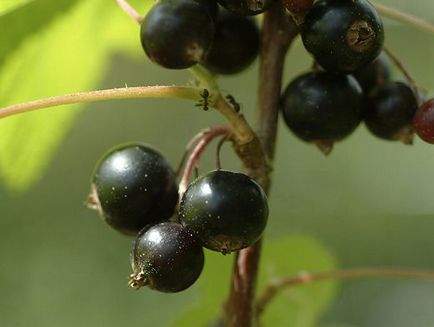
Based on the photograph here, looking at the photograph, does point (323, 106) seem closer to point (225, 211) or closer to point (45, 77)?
point (225, 211)

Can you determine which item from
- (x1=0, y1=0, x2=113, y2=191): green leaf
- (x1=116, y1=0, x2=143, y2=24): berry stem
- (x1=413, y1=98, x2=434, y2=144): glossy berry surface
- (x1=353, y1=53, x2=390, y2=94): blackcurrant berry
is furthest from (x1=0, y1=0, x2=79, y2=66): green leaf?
(x1=413, y1=98, x2=434, y2=144): glossy berry surface

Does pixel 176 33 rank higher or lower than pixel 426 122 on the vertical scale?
higher

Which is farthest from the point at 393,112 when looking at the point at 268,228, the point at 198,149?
the point at 268,228

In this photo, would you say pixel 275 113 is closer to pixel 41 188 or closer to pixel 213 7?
pixel 213 7

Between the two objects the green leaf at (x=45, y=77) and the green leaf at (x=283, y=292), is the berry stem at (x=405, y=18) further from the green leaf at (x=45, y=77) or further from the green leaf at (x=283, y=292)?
the green leaf at (x=283, y=292)

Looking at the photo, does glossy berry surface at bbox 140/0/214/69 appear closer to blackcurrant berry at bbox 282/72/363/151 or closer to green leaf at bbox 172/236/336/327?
blackcurrant berry at bbox 282/72/363/151
